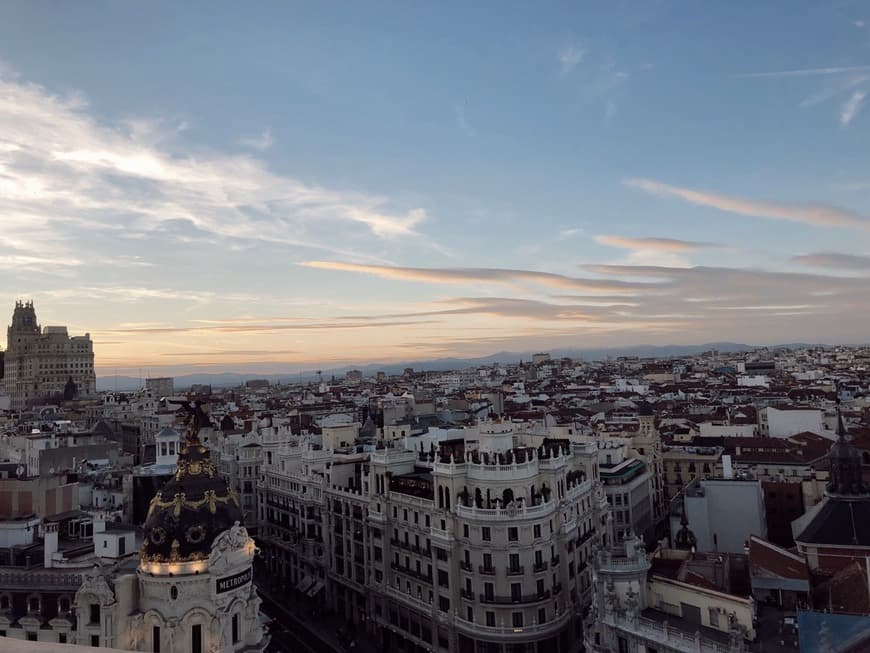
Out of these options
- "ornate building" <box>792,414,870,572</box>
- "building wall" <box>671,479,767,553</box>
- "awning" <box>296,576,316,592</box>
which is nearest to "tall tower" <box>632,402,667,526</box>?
"building wall" <box>671,479,767,553</box>

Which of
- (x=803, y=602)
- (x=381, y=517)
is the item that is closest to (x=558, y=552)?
(x=381, y=517)

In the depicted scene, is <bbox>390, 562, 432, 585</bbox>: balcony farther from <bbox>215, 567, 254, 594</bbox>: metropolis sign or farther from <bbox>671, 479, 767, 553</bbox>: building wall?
<bbox>671, 479, 767, 553</bbox>: building wall

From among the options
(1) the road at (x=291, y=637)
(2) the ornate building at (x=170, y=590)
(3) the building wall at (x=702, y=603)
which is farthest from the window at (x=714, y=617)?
(1) the road at (x=291, y=637)

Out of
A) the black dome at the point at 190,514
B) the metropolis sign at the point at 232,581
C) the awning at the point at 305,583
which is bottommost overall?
the awning at the point at 305,583

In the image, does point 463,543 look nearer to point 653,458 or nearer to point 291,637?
point 291,637

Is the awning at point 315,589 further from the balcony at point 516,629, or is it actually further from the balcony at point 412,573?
the balcony at point 516,629

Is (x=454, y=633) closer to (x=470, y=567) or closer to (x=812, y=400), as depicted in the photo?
(x=470, y=567)

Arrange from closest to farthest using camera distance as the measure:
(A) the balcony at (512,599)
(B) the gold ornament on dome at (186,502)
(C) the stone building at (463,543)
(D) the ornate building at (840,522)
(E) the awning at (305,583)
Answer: (B) the gold ornament on dome at (186,502)
(D) the ornate building at (840,522)
(A) the balcony at (512,599)
(C) the stone building at (463,543)
(E) the awning at (305,583)
